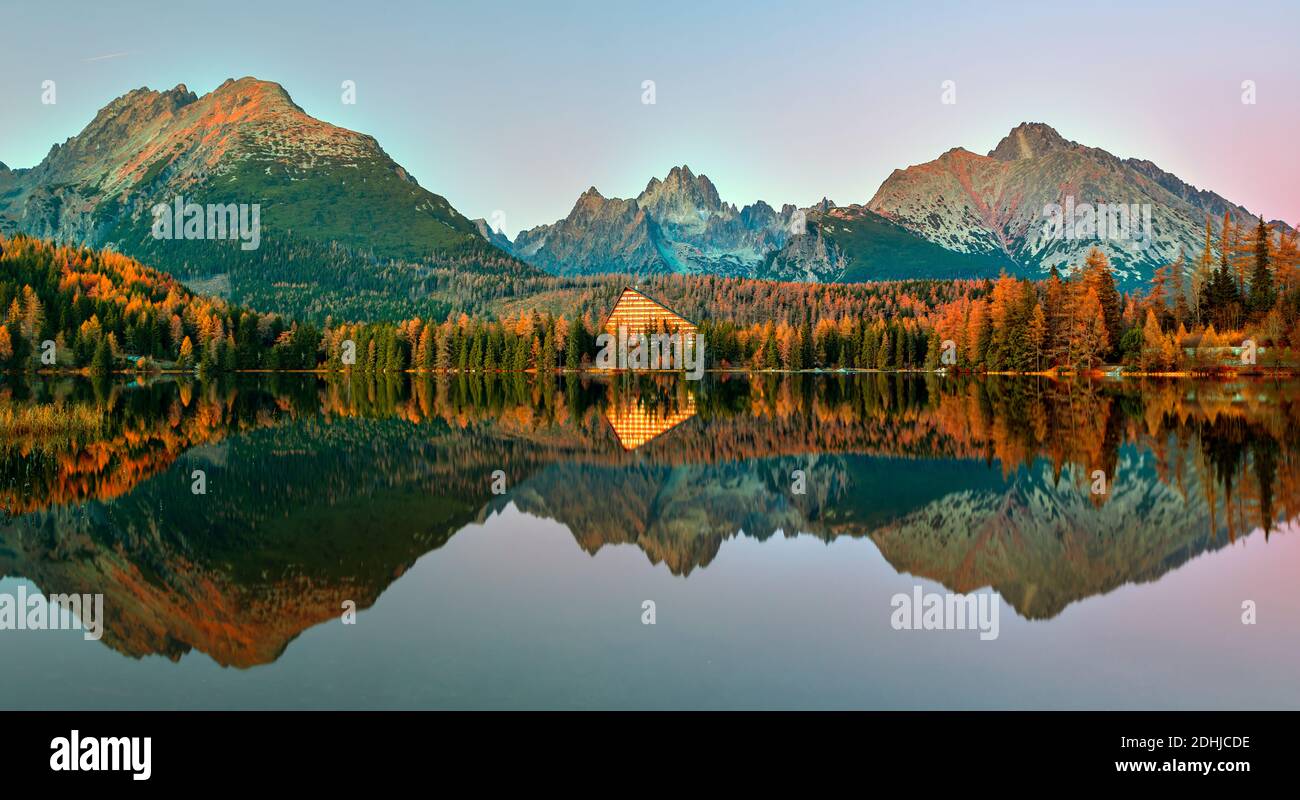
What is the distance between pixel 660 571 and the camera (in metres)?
19.6

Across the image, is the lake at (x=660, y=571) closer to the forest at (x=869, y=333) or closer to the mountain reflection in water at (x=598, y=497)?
the mountain reflection in water at (x=598, y=497)

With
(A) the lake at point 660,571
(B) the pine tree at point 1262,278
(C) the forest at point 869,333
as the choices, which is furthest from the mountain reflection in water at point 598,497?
(B) the pine tree at point 1262,278

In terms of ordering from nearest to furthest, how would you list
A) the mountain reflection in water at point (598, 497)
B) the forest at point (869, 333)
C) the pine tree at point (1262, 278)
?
the mountain reflection in water at point (598, 497)
the forest at point (869, 333)
the pine tree at point (1262, 278)

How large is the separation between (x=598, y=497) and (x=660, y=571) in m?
10.8

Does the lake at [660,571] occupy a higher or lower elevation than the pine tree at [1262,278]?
lower

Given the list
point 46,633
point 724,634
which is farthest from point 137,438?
point 724,634

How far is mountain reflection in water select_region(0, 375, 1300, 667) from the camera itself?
59.4ft

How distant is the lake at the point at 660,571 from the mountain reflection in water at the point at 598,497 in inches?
5.8

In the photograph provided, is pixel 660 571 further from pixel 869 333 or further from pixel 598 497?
pixel 869 333

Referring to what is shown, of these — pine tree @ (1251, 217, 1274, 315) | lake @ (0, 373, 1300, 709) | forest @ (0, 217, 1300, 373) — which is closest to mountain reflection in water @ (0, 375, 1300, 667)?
lake @ (0, 373, 1300, 709)

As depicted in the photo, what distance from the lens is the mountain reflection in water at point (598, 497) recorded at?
1811cm

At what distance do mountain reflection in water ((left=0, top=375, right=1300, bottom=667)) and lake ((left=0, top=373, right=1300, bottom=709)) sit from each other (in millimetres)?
147

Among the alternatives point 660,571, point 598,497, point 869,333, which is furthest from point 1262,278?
point 660,571
